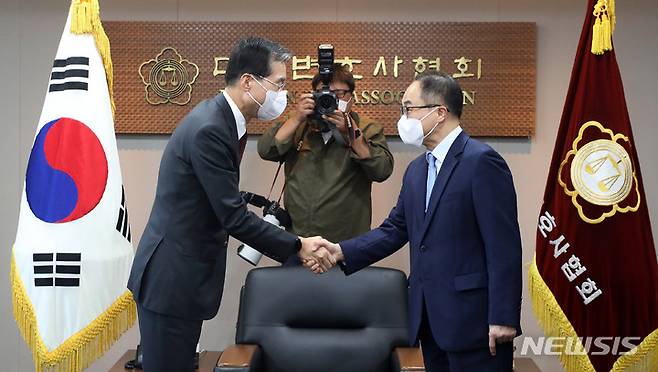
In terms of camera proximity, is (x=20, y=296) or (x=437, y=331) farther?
(x=20, y=296)

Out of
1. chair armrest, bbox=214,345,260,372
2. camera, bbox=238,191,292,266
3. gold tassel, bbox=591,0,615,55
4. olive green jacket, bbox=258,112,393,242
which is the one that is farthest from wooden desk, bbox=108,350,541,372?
gold tassel, bbox=591,0,615,55

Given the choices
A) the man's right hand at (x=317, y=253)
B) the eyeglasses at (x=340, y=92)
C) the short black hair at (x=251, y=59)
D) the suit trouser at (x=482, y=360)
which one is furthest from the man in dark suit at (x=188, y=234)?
the eyeglasses at (x=340, y=92)

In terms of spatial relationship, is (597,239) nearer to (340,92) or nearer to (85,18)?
A: (340,92)

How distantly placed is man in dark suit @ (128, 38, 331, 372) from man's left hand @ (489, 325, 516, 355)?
833 mm

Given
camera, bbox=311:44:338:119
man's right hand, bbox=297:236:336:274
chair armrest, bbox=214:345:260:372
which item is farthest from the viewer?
camera, bbox=311:44:338:119

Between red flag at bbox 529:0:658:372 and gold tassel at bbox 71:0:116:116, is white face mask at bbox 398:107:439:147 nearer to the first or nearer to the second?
red flag at bbox 529:0:658:372

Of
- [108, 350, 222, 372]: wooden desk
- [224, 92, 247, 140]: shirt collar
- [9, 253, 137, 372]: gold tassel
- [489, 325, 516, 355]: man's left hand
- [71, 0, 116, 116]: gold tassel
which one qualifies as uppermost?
[71, 0, 116, 116]: gold tassel

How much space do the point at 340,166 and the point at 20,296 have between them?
4.98 ft

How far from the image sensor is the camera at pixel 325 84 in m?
3.60

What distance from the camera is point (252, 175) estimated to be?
167 inches

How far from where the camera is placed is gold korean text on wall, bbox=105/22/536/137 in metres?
4.14

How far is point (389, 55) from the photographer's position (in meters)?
4.15

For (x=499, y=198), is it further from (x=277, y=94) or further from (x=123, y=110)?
(x=123, y=110)

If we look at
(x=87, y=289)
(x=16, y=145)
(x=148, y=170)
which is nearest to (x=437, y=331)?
(x=87, y=289)
